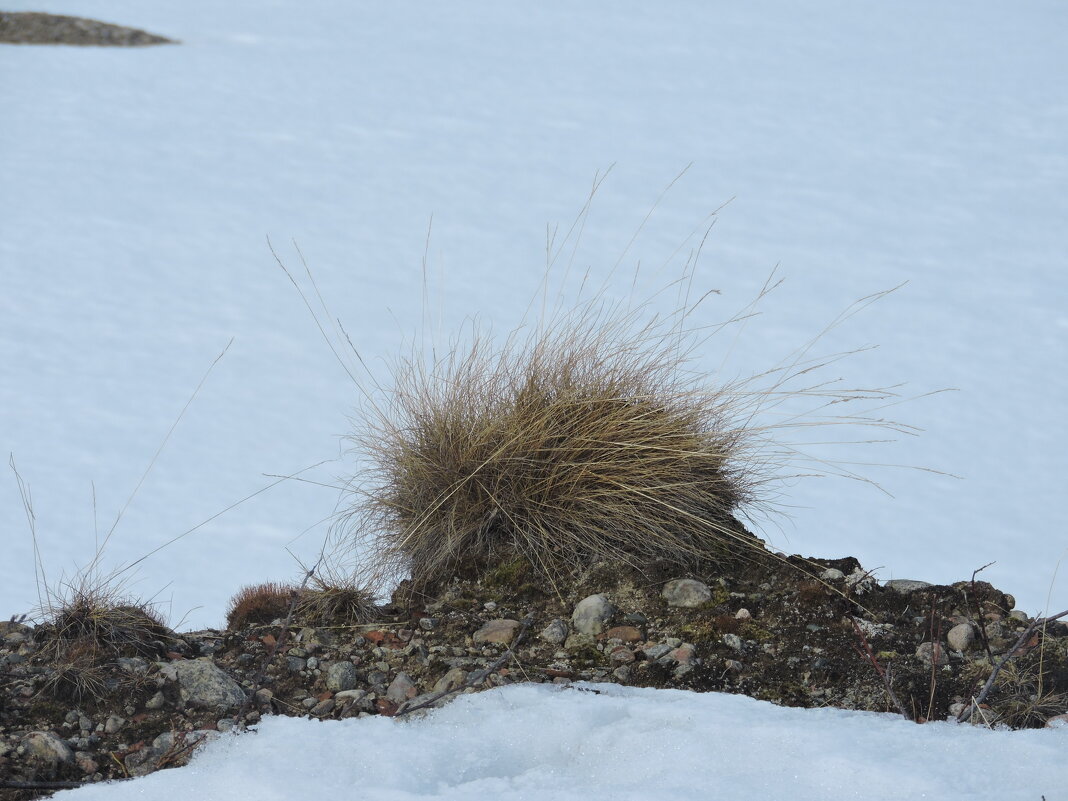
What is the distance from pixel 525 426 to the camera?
4.02 m

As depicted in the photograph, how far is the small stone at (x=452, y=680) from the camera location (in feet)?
10.9

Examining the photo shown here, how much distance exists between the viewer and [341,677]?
11.2 ft

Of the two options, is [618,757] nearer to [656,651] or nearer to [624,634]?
[656,651]

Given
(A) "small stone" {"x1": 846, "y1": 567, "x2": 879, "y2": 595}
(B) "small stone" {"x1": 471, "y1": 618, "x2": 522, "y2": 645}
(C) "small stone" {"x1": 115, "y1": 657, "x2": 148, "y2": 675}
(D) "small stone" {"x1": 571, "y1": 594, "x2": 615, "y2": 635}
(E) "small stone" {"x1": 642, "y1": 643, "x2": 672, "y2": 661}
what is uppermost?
(A) "small stone" {"x1": 846, "y1": 567, "x2": 879, "y2": 595}

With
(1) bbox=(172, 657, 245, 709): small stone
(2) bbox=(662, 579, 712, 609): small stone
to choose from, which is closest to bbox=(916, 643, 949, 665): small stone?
(2) bbox=(662, 579, 712, 609): small stone

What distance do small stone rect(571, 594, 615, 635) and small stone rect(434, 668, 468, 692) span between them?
50 centimetres

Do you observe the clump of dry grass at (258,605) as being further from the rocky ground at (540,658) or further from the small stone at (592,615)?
the small stone at (592,615)

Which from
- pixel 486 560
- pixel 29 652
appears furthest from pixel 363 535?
pixel 29 652

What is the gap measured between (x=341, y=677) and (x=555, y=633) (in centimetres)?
74

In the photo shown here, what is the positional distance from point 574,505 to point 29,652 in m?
1.91

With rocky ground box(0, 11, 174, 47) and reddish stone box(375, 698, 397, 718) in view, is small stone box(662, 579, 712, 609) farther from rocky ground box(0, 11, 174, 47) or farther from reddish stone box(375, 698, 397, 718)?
rocky ground box(0, 11, 174, 47)

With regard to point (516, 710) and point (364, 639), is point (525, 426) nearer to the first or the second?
point (364, 639)

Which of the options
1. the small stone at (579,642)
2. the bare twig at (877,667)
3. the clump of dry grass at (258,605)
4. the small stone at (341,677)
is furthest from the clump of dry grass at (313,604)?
the bare twig at (877,667)

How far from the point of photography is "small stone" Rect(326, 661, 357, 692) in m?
3.39
